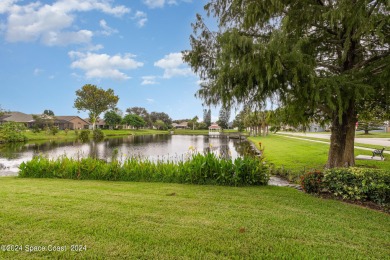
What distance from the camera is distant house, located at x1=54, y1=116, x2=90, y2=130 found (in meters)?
63.5

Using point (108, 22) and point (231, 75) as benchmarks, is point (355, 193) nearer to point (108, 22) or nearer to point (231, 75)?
point (231, 75)

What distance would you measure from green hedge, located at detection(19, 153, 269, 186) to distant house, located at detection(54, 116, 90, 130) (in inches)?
2520

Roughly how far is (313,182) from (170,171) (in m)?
4.16

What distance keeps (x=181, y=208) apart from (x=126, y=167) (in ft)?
13.9

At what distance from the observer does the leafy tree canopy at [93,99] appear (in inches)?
2151

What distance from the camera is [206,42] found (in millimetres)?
7770

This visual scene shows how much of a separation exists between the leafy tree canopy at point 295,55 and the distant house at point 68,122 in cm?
6813

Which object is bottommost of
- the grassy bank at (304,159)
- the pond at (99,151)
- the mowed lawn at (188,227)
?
the pond at (99,151)

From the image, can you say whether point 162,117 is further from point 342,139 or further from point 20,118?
point 342,139

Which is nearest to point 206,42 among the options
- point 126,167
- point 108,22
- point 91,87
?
point 126,167

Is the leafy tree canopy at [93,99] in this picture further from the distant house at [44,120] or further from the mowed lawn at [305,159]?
the mowed lawn at [305,159]

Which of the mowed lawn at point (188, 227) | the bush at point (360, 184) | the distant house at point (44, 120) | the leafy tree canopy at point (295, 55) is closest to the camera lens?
the mowed lawn at point (188, 227)

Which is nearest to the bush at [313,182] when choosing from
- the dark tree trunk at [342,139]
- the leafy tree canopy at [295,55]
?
the leafy tree canopy at [295,55]

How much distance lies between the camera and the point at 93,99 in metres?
55.5
